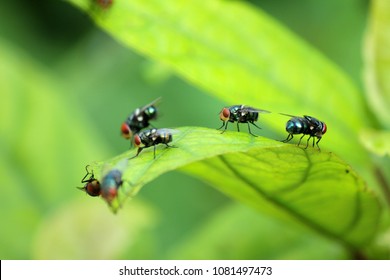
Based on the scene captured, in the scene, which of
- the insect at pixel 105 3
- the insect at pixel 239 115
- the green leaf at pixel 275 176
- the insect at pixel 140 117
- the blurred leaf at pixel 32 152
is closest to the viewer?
the green leaf at pixel 275 176

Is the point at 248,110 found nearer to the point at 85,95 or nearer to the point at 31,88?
the point at 31,88

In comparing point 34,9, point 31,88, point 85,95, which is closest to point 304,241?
point 31,88

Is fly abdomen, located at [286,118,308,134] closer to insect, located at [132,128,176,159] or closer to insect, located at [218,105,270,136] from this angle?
insect, located at [218,105,270,136]

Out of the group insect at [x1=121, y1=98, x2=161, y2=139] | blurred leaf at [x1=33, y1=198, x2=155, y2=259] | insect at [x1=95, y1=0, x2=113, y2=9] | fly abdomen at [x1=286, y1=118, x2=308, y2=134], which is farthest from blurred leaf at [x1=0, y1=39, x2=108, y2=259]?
fly abdomen at [x1=286, y1=118, x2=308, y2=134]

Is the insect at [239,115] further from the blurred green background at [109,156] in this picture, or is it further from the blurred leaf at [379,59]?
the blurred green background at [109,156]

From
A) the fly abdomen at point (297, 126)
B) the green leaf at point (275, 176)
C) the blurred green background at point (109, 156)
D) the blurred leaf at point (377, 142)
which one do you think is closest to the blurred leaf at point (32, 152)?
the blurred green background at point (109, 156)

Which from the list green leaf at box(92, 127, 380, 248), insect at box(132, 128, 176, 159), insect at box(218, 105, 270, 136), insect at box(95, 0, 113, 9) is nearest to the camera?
green leaf at box(92, 127, 380, 248)
